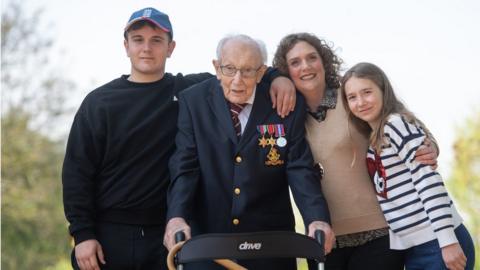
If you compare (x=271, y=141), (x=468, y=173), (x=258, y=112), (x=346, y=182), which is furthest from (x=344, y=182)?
(x=468, y=173)

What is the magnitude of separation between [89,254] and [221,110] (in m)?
0.93

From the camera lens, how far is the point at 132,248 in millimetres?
3340

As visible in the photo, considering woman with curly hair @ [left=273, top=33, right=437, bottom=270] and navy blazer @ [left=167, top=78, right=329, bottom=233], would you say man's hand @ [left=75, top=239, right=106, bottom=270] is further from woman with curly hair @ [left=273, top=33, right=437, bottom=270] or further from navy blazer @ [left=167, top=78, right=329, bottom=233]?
woman with curly hair @ [left=273, top=33, right=437, bottom=270]

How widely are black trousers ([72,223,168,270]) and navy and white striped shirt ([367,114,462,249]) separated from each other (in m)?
1.10

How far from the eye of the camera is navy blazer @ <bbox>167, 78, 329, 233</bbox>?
314 centimetres

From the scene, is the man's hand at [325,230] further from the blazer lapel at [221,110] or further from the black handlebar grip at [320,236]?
the blazer lapel at [221,110]

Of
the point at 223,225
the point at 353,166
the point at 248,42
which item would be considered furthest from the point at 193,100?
the point at 353,166

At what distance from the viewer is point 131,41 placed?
353cm

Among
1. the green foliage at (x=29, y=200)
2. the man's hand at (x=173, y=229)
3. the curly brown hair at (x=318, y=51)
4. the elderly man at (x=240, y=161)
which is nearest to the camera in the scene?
the man's hand at (x=173, y=229)

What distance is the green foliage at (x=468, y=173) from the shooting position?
12.5m

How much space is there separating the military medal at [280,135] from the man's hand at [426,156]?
1.96 feet

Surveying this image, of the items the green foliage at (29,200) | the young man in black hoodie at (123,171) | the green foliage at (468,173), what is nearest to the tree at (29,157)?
the green foliage at (29,200)

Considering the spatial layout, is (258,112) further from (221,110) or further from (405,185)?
(405,185)

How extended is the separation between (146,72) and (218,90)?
411 mm
